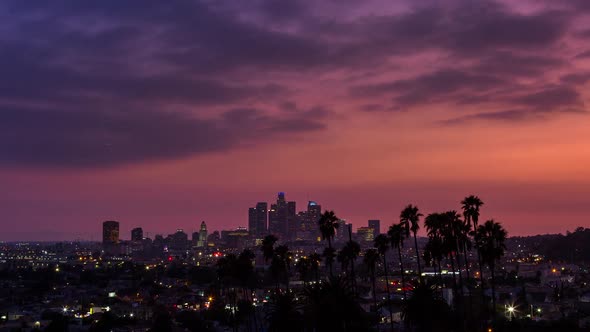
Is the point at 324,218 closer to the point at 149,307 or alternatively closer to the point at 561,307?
the point at 561,307

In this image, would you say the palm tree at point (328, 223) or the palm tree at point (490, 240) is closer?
the palm tree at point (490, 240)

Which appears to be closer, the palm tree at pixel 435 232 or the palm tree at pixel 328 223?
the palm tree at pixel 435 232

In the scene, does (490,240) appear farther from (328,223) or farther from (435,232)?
(328,223)

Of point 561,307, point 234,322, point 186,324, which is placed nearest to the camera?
point 234,322

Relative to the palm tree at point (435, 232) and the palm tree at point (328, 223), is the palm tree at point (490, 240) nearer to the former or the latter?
the palm tree at point (435, 232)

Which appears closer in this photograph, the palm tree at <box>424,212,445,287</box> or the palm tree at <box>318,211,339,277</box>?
the palm tree at <box>424,212,445,287</box>

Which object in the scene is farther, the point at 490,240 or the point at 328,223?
the point at 328,223

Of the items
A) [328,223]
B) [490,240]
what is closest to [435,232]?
[490,240]

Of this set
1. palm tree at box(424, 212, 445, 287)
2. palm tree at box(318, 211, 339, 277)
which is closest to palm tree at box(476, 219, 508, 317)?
→ palm tree at box(424, 212, 445, 287)

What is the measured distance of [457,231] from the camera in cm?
7438

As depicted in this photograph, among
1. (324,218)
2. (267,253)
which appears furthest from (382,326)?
(324,218)

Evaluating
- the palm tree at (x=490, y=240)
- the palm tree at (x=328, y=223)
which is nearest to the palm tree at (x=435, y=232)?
the palm tree at (x=490, y=240)

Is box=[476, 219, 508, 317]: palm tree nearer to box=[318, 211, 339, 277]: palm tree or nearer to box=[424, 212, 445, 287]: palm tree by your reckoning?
box=[424, 212, 445, 287]: palm tree

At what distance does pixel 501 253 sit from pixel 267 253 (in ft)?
118
